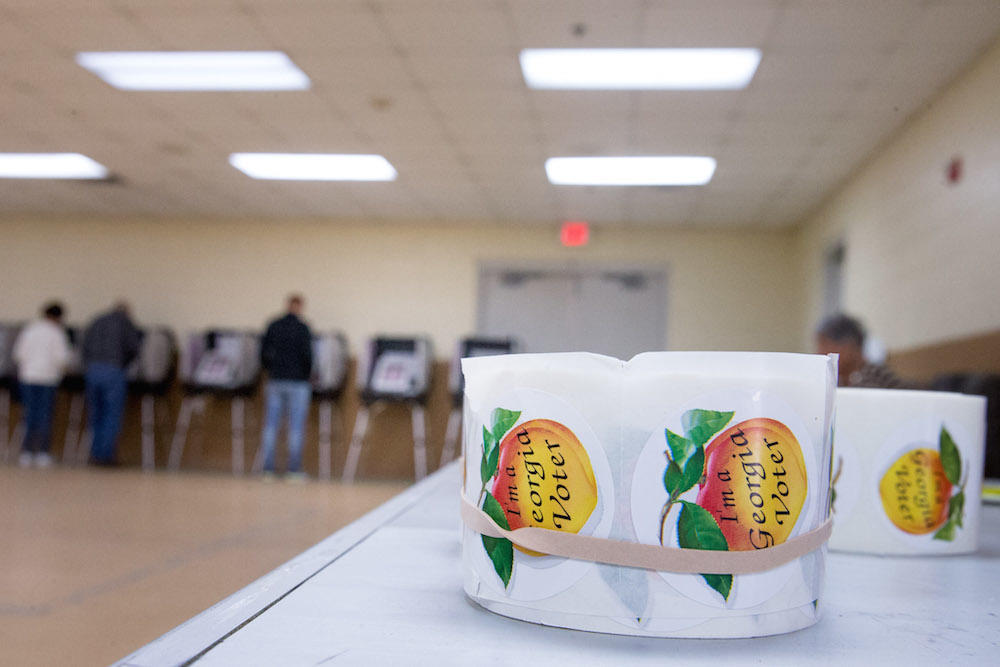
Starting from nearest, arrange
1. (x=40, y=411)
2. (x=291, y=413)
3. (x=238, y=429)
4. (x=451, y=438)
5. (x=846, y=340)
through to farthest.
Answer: (x=846, y=340), (x=291, y=413), (x=40, y=411), (x=451, y=438), (x=238, y=429)

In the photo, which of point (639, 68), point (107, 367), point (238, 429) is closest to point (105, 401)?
point (107, 367)

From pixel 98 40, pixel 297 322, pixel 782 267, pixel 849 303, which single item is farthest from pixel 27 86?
pixel 782 267

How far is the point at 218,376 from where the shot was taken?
705 centimetres

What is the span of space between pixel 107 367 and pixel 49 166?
62.6 inches

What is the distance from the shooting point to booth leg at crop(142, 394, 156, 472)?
752 cm

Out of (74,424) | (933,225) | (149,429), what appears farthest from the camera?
(74,424)

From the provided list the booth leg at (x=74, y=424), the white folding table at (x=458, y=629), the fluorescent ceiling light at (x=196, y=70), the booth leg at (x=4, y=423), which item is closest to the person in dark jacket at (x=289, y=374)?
the fluorescent ceiling light at (x=196, y=70)

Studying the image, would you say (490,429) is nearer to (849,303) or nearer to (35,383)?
(849,303)

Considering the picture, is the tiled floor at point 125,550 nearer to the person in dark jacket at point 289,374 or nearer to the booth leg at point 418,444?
the person in dark jacket at point 289,374

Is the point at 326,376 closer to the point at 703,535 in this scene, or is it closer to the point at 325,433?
the point at 325,433

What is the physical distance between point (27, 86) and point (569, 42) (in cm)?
304

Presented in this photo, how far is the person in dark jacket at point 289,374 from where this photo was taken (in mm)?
6180

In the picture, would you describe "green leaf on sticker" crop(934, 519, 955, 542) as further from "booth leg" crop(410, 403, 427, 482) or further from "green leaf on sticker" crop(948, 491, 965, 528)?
"booth leg" crop(410, 403, 427, 482)

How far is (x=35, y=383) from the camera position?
664 cm
